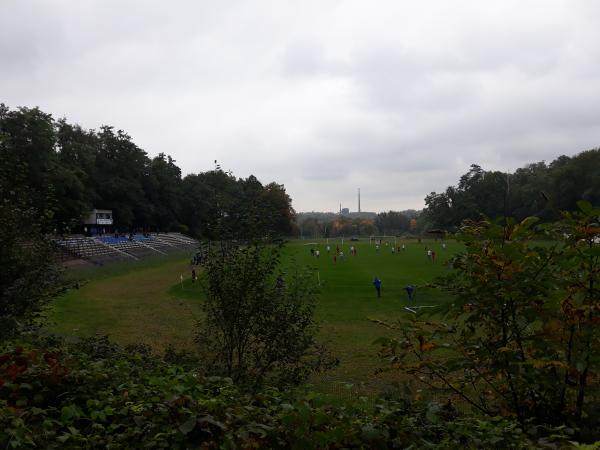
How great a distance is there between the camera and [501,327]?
13.1 feet

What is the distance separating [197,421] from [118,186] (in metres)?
77.1

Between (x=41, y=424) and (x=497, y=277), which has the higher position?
(x=497, y=277)

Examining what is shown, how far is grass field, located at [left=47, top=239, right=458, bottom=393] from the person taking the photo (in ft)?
43.4

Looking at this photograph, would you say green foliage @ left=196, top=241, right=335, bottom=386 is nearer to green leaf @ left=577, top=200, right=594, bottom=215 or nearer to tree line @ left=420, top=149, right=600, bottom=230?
green leaf @ left=577, top=200, right=594, bottom=215

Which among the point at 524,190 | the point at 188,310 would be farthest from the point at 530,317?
the point at 524,190

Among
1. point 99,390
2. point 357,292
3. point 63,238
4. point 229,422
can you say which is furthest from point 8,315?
point 357,292

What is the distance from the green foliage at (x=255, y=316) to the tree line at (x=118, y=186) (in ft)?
2.15

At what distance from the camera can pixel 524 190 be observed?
96.0 meters

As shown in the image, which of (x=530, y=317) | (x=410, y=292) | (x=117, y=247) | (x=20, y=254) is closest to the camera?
(x=530, y=317)

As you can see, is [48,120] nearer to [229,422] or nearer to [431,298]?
[431,298]

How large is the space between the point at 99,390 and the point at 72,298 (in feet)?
76.2

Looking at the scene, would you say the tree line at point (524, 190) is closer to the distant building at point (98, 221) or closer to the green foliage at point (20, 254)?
the green foliage at point (20, 254)

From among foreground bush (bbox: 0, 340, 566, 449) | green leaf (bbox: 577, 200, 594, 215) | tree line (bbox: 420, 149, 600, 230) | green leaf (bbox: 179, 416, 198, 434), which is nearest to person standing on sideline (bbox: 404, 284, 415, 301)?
foreground bush (bbox: 0, 340, 566, 449)

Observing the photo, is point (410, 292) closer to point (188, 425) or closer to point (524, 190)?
point (188, 425)
